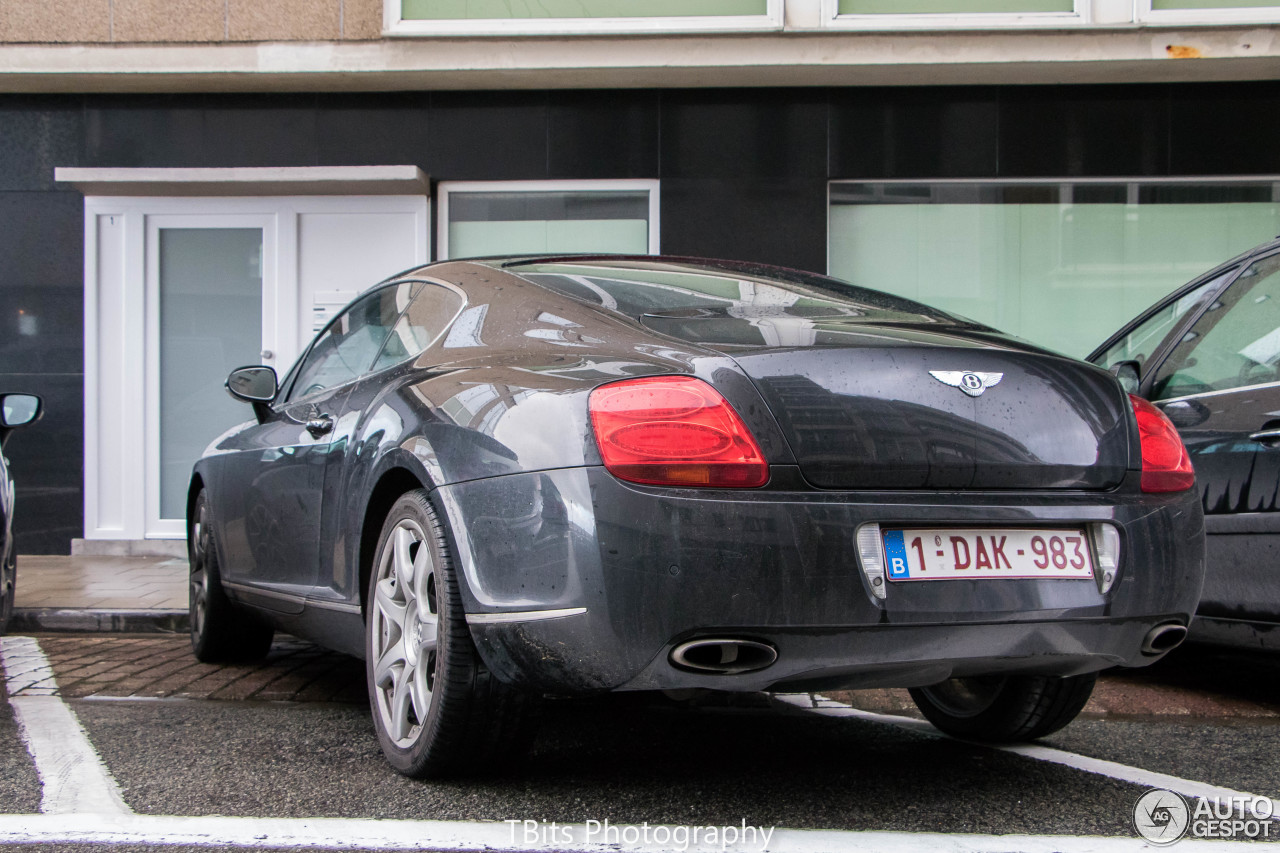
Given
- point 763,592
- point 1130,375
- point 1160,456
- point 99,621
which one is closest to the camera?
point 763,592

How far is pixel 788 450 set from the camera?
2562mm

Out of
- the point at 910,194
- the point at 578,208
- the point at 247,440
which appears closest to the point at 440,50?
the point at 578,208

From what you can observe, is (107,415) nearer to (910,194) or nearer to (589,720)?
(910,194)

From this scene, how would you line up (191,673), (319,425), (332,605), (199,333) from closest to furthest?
(332,605), (319,425), (191,673), (199,333)

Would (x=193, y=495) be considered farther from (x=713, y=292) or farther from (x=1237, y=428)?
(x=1237, y=428)

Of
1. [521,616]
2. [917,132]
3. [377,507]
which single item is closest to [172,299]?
[917,132]

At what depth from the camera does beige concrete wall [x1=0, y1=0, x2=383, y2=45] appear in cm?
900

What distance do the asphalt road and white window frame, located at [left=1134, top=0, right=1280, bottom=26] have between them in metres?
5.55

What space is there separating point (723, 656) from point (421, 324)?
159cm

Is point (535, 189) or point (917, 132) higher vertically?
point (917, 132)

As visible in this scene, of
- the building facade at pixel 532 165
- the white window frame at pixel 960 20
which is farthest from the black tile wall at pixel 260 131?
the white window frame at pixel 960 20

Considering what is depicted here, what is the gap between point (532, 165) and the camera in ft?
30.5

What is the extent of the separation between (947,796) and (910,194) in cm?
687

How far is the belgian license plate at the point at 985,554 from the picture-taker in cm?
256
